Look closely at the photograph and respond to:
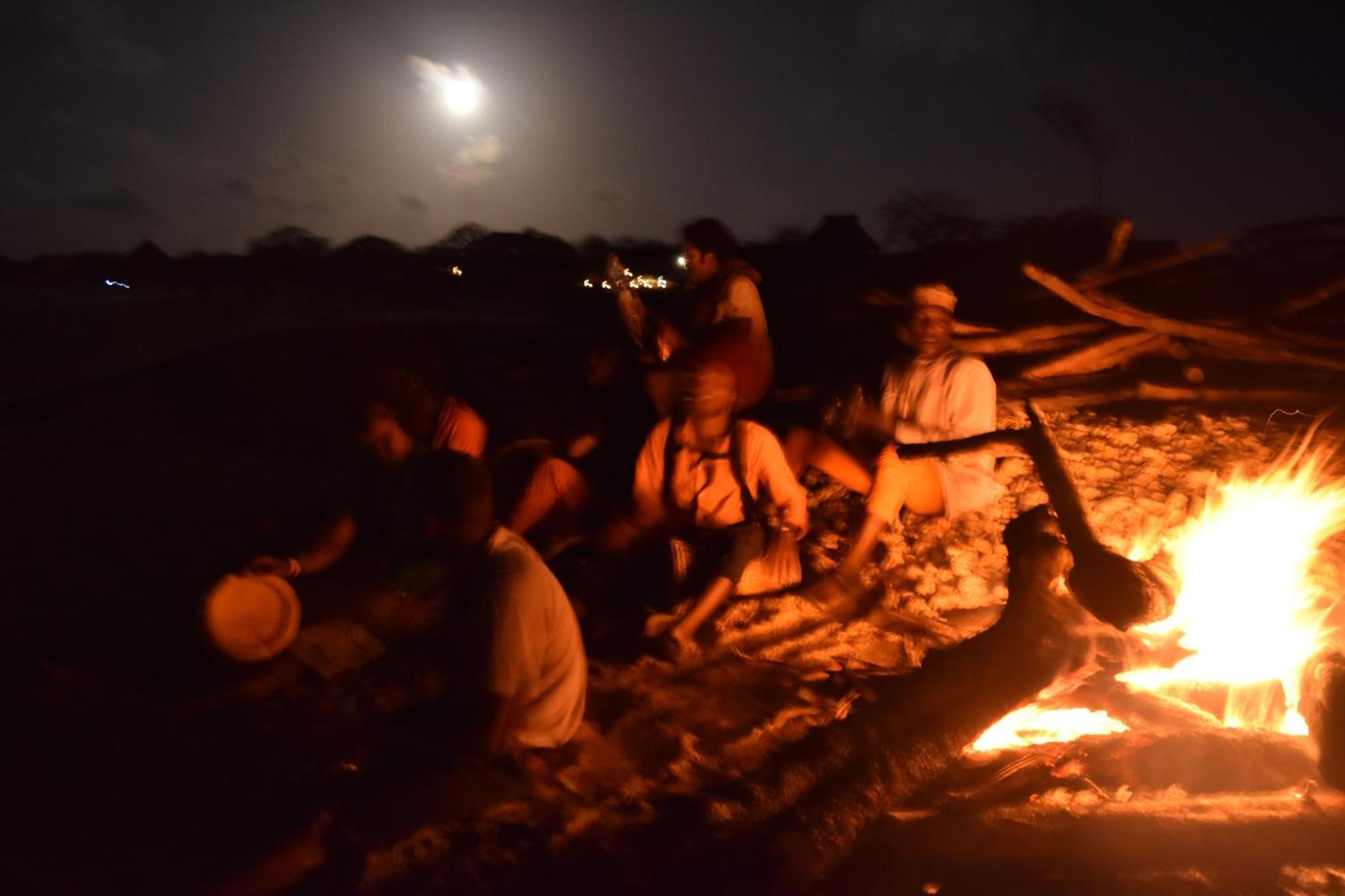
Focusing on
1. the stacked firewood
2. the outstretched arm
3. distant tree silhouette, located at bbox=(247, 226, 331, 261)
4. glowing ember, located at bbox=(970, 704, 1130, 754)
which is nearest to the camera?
glowing ember, located at bbox=(970, 704, 1130, 754)

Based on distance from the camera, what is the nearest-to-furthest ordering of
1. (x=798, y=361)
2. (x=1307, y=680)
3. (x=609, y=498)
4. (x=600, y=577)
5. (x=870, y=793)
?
(x=870, y=793) → (x=1307, y=680) → (x=600, y=577) → (x=609, y=498) → (x=798, y=361)

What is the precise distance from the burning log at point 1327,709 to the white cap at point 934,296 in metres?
2.32

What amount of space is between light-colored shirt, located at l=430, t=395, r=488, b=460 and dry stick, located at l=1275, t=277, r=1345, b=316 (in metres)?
5.56

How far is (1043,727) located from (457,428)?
3121 millimetres

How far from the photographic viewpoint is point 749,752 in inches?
128

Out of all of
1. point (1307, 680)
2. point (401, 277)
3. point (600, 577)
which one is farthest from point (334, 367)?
point (401, 277)

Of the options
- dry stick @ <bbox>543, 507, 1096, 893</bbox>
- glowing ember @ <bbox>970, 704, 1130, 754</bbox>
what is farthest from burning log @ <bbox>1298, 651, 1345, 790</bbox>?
dry stick @ <bbox>543, 507, 1096, 893</bbox>

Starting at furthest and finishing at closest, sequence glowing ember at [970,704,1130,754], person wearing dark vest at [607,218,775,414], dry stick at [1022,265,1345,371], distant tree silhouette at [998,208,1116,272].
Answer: distant tree silhouette at [998,208,1116,272] < dry stick at [1022,265,1345,371] < person wearing dark vest at [607,218,775,414] < glowing ember at [970,704,1130,754]

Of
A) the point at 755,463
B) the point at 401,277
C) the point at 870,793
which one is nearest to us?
the point at 870,793

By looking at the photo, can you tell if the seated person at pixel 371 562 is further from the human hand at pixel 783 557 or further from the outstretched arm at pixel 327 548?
the human hand at pixel 783 557

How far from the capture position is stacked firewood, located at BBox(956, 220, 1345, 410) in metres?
5.47

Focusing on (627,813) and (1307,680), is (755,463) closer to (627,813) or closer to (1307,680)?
(627,813)

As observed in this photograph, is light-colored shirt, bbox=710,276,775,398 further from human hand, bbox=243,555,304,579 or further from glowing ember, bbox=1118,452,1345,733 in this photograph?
human hand, bbox=243,555,304,579

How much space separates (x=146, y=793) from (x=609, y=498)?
9.60ft
